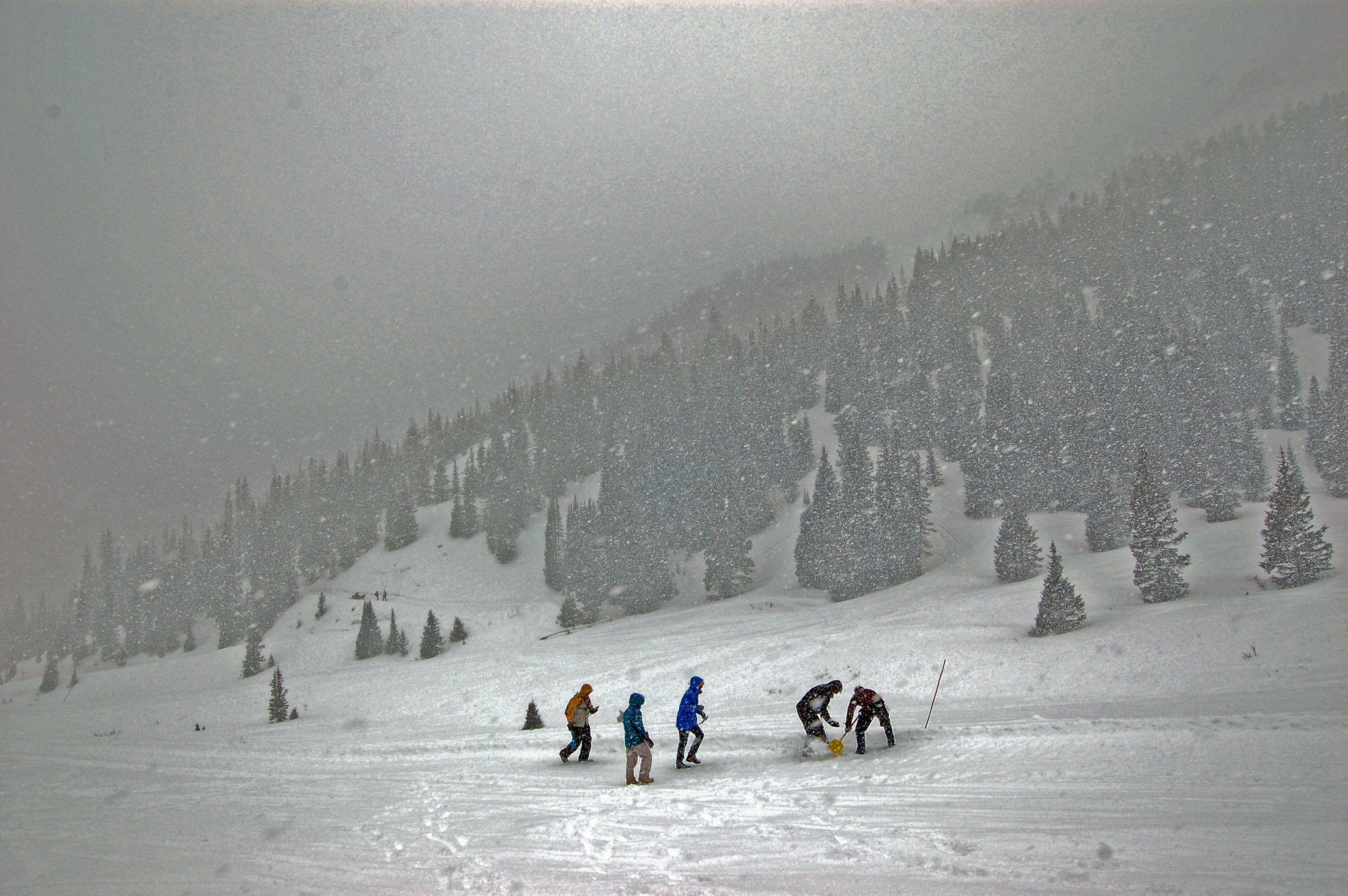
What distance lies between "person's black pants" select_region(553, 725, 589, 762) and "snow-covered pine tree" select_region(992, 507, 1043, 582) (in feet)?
115

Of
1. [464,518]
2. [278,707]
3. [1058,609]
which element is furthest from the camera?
[464,518]

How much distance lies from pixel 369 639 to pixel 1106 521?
57852 millimetres

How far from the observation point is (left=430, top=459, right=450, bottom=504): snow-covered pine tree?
A: 388 ft

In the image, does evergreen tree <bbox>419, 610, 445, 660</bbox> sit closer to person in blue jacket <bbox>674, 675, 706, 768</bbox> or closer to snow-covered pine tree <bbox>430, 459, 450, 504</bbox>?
person in blue jacket <bbox>674, 675, 706, 768</bbox>

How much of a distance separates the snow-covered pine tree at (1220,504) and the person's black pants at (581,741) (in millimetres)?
47653

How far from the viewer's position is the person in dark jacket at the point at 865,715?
41.2 ft

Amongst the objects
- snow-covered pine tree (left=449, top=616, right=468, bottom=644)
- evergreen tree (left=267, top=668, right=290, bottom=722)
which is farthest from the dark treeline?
evergreen tree (left=267, top=668, right=290, bottom=722)

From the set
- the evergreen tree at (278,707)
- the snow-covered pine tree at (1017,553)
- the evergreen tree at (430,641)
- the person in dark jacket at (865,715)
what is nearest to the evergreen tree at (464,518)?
the evergreen tree at (430,641)

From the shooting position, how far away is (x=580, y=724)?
14258 mm

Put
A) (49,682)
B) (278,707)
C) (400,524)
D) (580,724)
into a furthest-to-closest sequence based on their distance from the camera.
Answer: (400,524)
(49,682)
(278,707)
(580,724)

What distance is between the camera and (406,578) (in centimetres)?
8969

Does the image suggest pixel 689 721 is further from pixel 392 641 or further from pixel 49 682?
pixel 49 682

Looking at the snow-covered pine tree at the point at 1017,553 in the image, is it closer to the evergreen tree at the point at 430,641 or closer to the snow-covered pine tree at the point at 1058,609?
the snow-covered pine tree at the point at 1058,609

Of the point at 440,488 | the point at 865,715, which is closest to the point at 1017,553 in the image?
the point at 865,715
